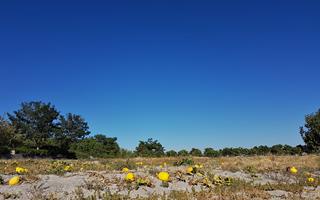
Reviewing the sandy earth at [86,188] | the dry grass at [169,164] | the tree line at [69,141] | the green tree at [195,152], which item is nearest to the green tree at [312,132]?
the tree line at [69,141]

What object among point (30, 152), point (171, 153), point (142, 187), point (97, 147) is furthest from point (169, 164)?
point (97, 147)

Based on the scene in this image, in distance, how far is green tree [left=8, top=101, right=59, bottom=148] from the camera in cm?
5972

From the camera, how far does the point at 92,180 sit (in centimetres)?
976

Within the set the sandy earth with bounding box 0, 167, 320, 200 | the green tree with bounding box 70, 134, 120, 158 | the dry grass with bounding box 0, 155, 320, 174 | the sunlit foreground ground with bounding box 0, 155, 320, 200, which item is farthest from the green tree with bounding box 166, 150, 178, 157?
the sandy earth with bounding box 0, 167, 320, 200

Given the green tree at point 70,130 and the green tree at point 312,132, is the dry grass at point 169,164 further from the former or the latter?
the green tree at point 70,130

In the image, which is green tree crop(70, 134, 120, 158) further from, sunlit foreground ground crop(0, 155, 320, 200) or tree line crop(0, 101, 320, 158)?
sunlit foreground ground crop(0, 155, 320, 200)

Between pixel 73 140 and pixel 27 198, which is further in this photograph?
pixel 73 140

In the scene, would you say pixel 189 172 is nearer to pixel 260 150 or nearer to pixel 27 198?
pixel 27 198

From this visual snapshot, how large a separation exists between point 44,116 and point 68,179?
177ft

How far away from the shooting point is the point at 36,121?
6075cm

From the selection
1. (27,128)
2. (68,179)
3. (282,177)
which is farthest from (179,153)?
(27,128)

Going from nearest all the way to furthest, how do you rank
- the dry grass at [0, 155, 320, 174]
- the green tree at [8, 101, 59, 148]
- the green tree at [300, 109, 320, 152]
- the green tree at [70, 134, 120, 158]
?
the dry grass at [0, 155, 320, 174] → the green tree at [300, 109, 320, 152] → the green tree at [70, 134, 120, 158] → the green tree at [8, 101, 59, 148]

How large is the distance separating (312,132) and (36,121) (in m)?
42.8

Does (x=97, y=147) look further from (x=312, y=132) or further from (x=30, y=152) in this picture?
(x=312, y=132)
